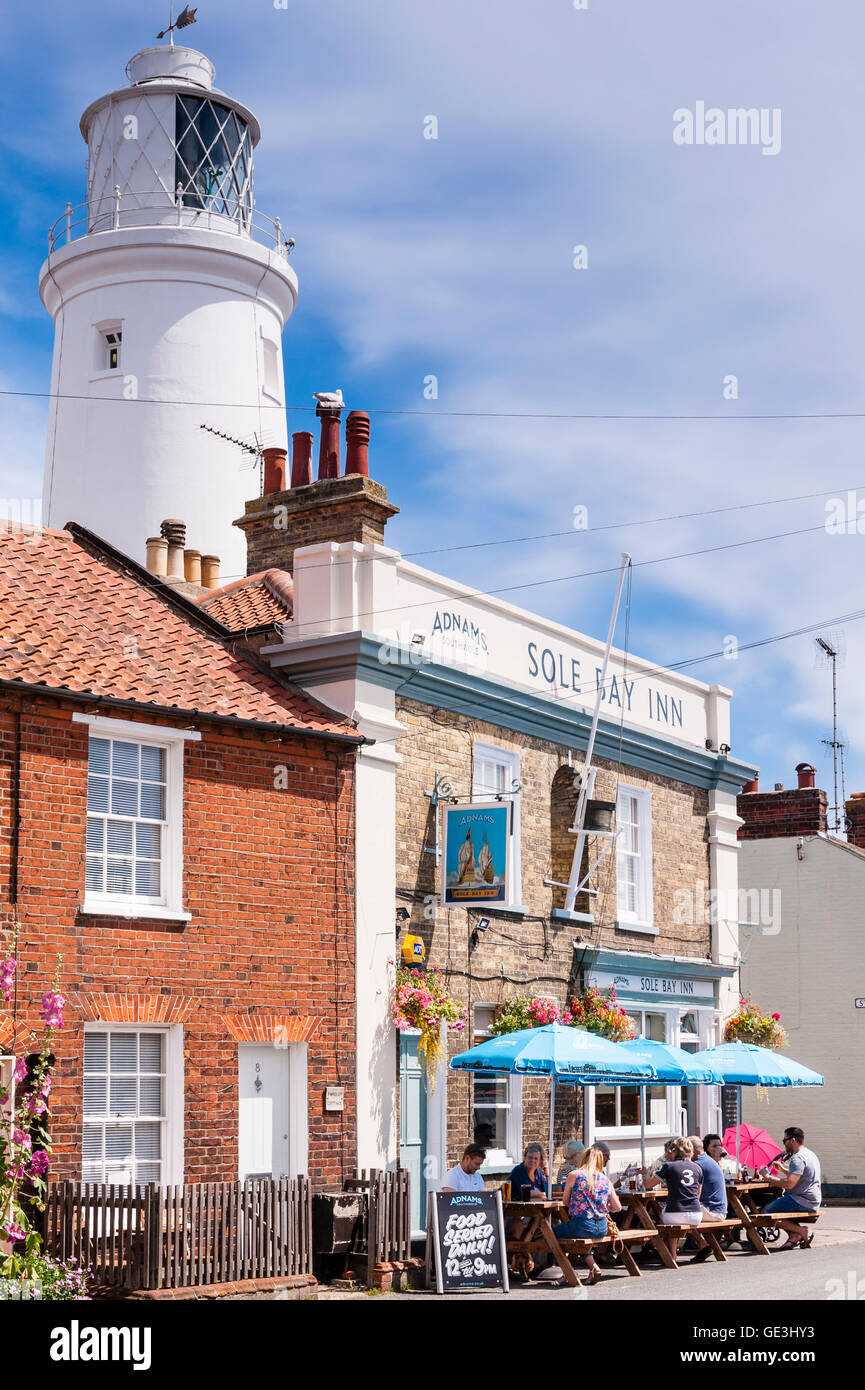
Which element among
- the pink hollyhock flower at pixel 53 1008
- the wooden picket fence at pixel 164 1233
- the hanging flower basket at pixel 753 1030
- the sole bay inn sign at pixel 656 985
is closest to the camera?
the pink hollyhock flower at pixel 53 1008

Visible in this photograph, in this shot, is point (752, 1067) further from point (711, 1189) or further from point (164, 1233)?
point (164, 1233)

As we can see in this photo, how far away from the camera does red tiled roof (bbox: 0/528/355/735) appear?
51.6 feet

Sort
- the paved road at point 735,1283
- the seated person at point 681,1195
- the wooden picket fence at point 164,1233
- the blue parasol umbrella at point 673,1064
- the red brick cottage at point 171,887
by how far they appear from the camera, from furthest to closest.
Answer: the blue parasol umbrella at point 673,1064 < the seated person at point 681,1195 < the red brick cottage at point 171,887 < the paved road at point 735,1283 < the wooden picket fence at point 164,1233

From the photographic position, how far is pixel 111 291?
30.3 meters

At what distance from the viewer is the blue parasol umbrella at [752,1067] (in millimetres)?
20359

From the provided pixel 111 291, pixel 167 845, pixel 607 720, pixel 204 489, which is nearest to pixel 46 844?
pixel 167 845

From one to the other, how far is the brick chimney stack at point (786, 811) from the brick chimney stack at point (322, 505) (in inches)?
550

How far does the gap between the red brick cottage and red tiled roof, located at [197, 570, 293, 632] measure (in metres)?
1.13

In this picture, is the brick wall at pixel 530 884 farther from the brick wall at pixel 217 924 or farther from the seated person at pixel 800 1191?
the seated person at pixel 800 1191

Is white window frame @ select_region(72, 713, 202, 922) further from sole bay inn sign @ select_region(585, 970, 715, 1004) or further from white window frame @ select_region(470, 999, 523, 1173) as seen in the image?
sole bay inn sign @ select_region(585, 970, 715, 1004)

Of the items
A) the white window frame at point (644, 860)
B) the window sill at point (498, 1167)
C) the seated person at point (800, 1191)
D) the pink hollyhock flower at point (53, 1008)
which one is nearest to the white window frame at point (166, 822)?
the pink hollyhock flower at point (53, 1008)

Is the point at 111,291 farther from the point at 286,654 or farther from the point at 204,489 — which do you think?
the point at 286,654
